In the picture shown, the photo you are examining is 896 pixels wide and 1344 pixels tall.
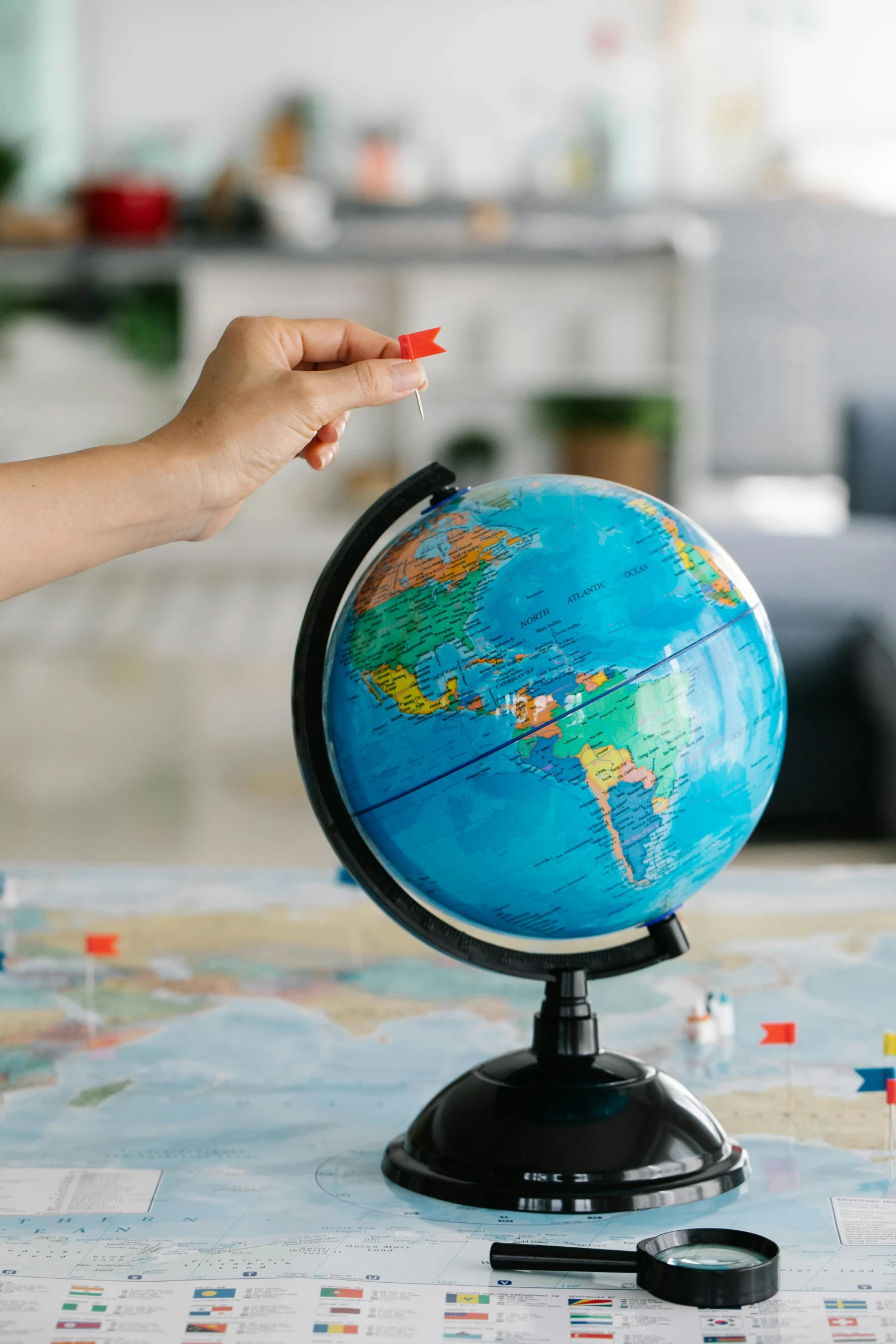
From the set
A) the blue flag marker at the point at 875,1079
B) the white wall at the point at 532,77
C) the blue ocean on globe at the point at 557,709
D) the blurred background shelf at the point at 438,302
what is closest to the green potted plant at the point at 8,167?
the blurred background shelf at the point at 438,302

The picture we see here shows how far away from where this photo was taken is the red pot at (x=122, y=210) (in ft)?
16.5

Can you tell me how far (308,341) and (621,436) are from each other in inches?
152

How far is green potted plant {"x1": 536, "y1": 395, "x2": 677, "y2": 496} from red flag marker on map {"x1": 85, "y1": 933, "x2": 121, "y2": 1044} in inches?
142

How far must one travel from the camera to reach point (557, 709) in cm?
86

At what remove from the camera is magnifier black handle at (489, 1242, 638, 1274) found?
809 millimetres

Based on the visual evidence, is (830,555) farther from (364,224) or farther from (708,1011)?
(364,224)

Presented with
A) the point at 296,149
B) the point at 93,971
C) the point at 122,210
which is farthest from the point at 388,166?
the point at 93,971

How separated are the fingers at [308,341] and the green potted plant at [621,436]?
371 cm

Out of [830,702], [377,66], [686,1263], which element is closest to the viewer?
[686,1263]

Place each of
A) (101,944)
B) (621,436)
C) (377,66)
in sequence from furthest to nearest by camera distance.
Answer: (377,66)
(621,436)
(101,944)

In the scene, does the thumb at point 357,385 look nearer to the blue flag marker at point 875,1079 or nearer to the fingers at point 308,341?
the fingers at point 308,341

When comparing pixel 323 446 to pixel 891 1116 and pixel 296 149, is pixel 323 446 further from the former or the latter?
pixel 296 149

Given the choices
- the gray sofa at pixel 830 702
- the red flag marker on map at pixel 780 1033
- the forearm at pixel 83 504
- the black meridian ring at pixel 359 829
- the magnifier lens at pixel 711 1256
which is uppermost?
the forearm at pixel 83 504

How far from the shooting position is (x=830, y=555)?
3.89 m
